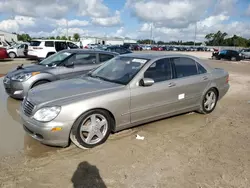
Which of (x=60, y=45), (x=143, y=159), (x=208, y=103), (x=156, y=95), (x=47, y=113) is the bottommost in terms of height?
(x=143, y=159)

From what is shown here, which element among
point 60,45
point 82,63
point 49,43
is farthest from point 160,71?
point 60,45

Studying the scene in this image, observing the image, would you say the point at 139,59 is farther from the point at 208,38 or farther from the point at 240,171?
the point at 208,38

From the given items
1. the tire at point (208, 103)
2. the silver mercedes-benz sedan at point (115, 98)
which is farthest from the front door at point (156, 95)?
the tire at point (208, 103)

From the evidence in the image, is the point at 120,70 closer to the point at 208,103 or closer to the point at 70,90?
the point at 70,90

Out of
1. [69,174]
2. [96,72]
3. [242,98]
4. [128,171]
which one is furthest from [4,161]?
[242,98]

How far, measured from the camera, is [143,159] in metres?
3.49

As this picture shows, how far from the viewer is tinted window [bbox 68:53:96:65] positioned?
7107 mm

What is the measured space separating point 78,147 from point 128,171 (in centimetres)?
106

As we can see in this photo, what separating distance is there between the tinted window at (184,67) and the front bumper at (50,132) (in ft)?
8.45

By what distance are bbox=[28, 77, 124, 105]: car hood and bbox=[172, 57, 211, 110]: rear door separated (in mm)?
1442

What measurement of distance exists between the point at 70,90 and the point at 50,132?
32.1 inches

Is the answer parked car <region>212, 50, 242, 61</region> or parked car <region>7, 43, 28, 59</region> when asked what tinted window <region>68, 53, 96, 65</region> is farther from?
parked car <region>212, 50, 242, 61</region>

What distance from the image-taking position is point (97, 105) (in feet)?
12.2

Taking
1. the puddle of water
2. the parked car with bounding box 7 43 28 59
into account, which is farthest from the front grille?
the parked car with bounding box 7 43 28 59
